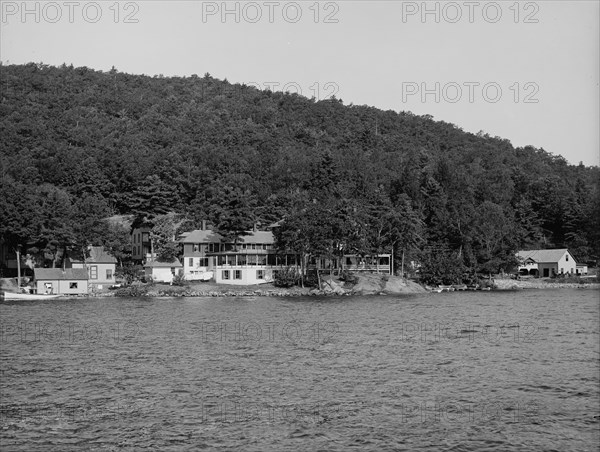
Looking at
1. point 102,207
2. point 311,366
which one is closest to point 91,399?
point 311,366

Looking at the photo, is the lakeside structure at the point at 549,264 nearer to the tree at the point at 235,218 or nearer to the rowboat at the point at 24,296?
the tree at the point at 235,218

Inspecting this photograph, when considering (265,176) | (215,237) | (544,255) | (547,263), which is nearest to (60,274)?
(215,237)

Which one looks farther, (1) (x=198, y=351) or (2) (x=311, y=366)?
(1) (x=198, y=351)

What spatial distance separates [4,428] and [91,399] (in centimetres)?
365

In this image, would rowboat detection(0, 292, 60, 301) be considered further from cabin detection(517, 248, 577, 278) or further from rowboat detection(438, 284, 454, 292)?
cabin detection(517, 248, 577, 278)

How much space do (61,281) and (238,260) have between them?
19.9 meters

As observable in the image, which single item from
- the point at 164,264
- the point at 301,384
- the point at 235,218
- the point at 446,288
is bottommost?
the point at 301,384

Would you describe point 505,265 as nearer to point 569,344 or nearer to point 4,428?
point 569,344

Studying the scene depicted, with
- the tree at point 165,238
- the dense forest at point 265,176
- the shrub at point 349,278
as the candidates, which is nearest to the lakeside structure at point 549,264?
the dense forest at point 265,176

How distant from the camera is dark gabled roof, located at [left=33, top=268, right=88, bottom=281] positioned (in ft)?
245

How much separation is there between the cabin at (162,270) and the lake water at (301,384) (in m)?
35.1

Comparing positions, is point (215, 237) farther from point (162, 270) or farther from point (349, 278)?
point (349, 278)

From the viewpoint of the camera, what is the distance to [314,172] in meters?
110

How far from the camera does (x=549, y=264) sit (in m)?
106
